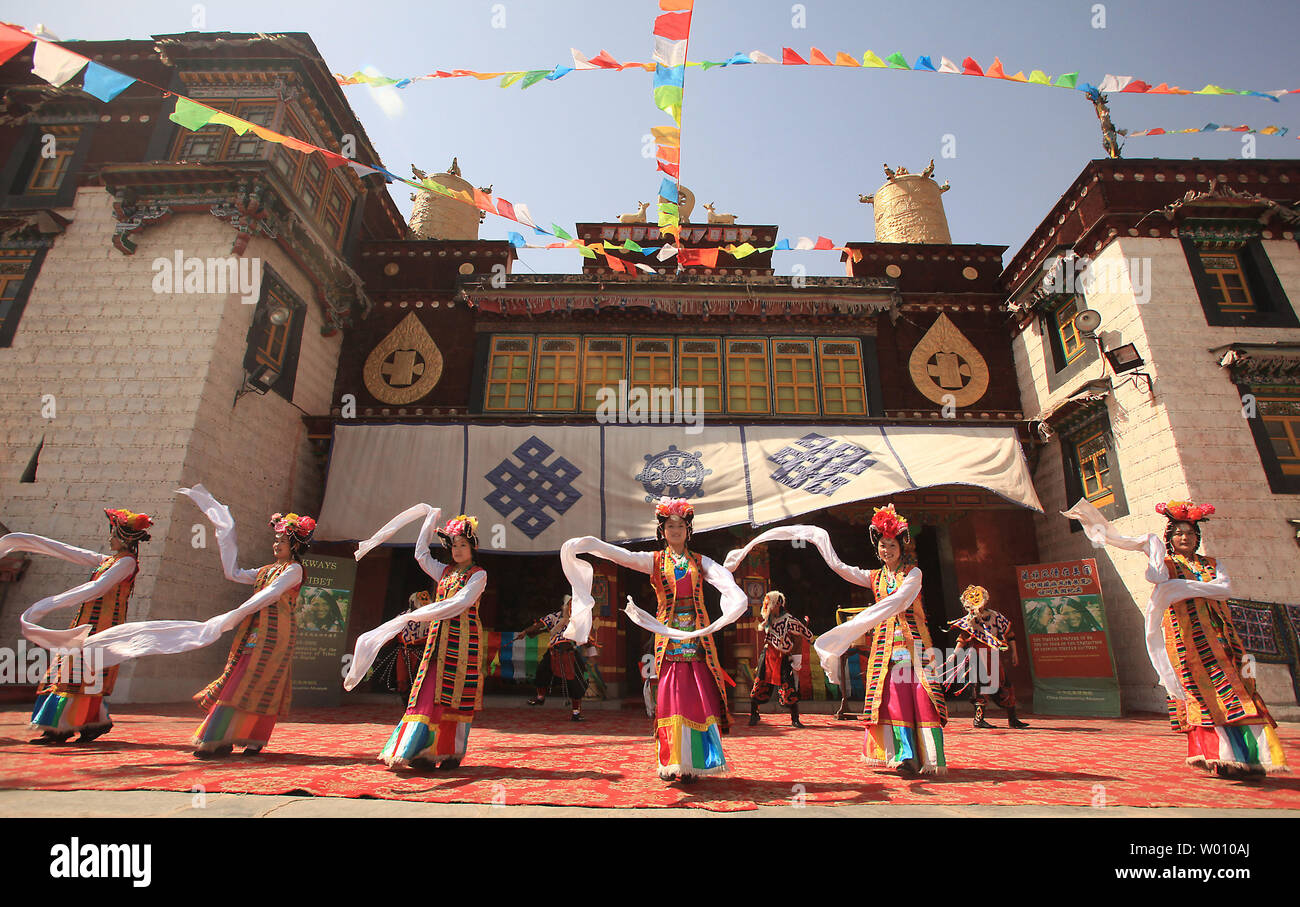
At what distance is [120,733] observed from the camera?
547 cm

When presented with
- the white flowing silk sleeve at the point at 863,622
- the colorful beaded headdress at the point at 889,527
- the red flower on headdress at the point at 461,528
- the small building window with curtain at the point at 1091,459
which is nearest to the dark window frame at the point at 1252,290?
the small building window with curtain at the point at 1091,459

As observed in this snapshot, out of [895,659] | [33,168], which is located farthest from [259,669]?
[33,168]

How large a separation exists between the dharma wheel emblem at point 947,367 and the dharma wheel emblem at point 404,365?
9.01m

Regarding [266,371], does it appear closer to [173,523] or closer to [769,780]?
[173,523]

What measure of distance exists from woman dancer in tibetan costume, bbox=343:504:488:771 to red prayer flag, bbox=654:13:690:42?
6.50m

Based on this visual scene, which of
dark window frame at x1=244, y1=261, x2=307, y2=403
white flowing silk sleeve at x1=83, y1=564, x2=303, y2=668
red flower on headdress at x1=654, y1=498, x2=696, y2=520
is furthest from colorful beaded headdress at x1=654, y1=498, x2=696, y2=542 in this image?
dark window frame at x1=244, y1=261, x2=307, y2=403

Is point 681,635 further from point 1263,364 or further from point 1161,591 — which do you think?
point 1263,364

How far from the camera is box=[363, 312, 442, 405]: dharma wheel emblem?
12.0m

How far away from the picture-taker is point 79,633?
4508mm

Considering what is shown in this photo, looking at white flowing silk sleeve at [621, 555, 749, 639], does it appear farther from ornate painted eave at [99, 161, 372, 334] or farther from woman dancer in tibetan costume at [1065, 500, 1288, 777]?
ornate painted eave at [99, 161, 372, 334]

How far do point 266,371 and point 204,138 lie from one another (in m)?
4.17
